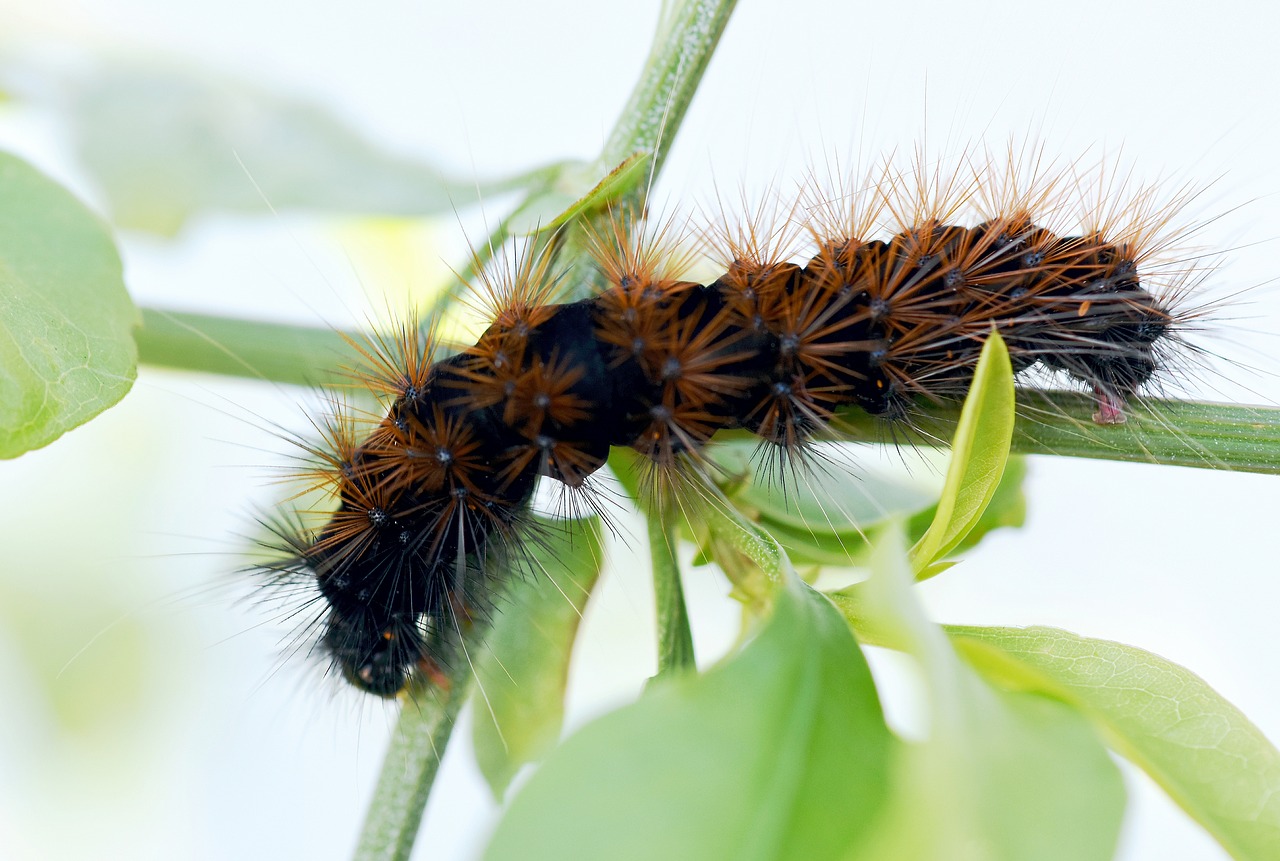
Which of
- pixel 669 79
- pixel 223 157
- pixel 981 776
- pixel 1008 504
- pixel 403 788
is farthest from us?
pixel 223 157

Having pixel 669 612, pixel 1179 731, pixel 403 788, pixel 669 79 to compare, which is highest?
pixel 669 79

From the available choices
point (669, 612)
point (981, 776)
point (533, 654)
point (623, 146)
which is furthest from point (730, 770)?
point (623, 146)

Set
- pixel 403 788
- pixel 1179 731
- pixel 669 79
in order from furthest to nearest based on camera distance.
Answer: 1. pixel 669 79
2. pixel 403 788
3. pixel 1179 731

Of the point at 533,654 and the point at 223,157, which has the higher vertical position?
the point at 223,157

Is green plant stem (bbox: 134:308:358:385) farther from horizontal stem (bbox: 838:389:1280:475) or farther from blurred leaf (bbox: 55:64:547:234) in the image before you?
horizontal stem (bbox: 838:389:1280:475)

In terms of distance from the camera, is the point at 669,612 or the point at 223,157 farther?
the point at 223,157

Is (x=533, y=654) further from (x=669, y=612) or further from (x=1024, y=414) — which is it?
(x=1024, y=414)

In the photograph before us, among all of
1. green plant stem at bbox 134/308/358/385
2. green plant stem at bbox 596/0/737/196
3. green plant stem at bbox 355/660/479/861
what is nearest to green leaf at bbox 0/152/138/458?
green plant stem at bbox 134/308/358/385

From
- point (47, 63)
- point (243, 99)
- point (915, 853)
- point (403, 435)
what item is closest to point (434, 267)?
point (243, 99)
